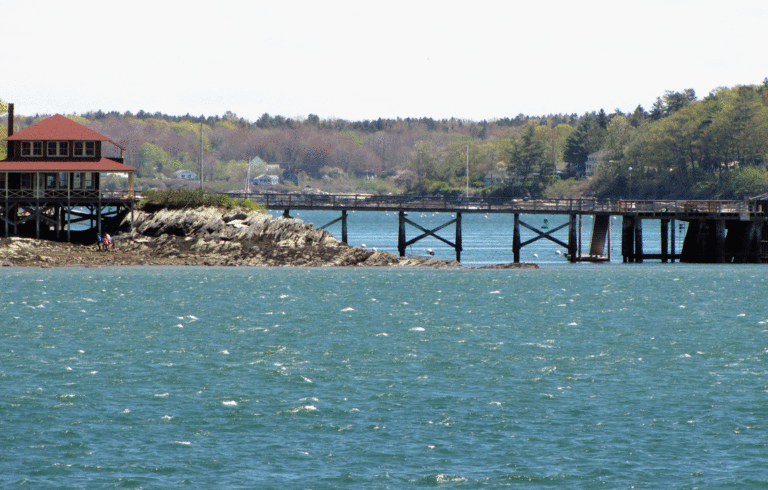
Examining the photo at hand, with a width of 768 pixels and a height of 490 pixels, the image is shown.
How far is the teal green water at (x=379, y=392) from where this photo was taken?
16891mm

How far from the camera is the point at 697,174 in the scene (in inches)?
5723

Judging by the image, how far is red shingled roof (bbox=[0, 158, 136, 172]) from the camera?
58.5 meters

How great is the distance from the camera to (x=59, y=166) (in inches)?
2338

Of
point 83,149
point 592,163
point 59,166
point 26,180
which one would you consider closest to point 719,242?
point 83,149

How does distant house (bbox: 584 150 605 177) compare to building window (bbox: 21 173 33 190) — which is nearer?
building window (bbox: 21 173 33 190)

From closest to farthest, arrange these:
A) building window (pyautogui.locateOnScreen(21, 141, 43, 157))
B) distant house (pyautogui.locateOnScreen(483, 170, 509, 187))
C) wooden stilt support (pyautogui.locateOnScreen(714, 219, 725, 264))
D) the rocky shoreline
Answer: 1. the rocky shoreline
2. building window (pyautogui.locateOnScreen(21, 141, 43, 157))
3. wooden stilt support (pyautogui.locateOnScreen(714, 219, 725, 264))
4. distant house (pyautogui.locateOnScreen(483, 170, 509, 187))

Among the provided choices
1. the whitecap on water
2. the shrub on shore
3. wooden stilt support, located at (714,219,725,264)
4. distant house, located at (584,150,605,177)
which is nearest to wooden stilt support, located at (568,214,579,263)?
wooden stilt support, located at (714,219,725,264)

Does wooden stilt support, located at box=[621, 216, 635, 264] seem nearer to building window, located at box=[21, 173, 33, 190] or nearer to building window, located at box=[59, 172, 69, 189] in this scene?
building window, located at box=[59, 172, 69, 189]

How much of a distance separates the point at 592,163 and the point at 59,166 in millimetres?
127928

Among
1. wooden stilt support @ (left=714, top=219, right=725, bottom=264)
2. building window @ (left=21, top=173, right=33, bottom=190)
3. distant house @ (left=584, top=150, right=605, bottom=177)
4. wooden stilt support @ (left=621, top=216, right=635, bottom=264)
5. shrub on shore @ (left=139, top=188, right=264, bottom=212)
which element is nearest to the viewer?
building window @ (left=21, top=173, right=33, bottom=190)

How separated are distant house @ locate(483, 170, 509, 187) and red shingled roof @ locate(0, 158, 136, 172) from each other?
11939 cm

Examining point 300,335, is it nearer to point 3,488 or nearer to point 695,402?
point 695,402

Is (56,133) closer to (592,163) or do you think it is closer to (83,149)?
(83,149)

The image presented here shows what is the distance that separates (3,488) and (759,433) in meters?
14.2
